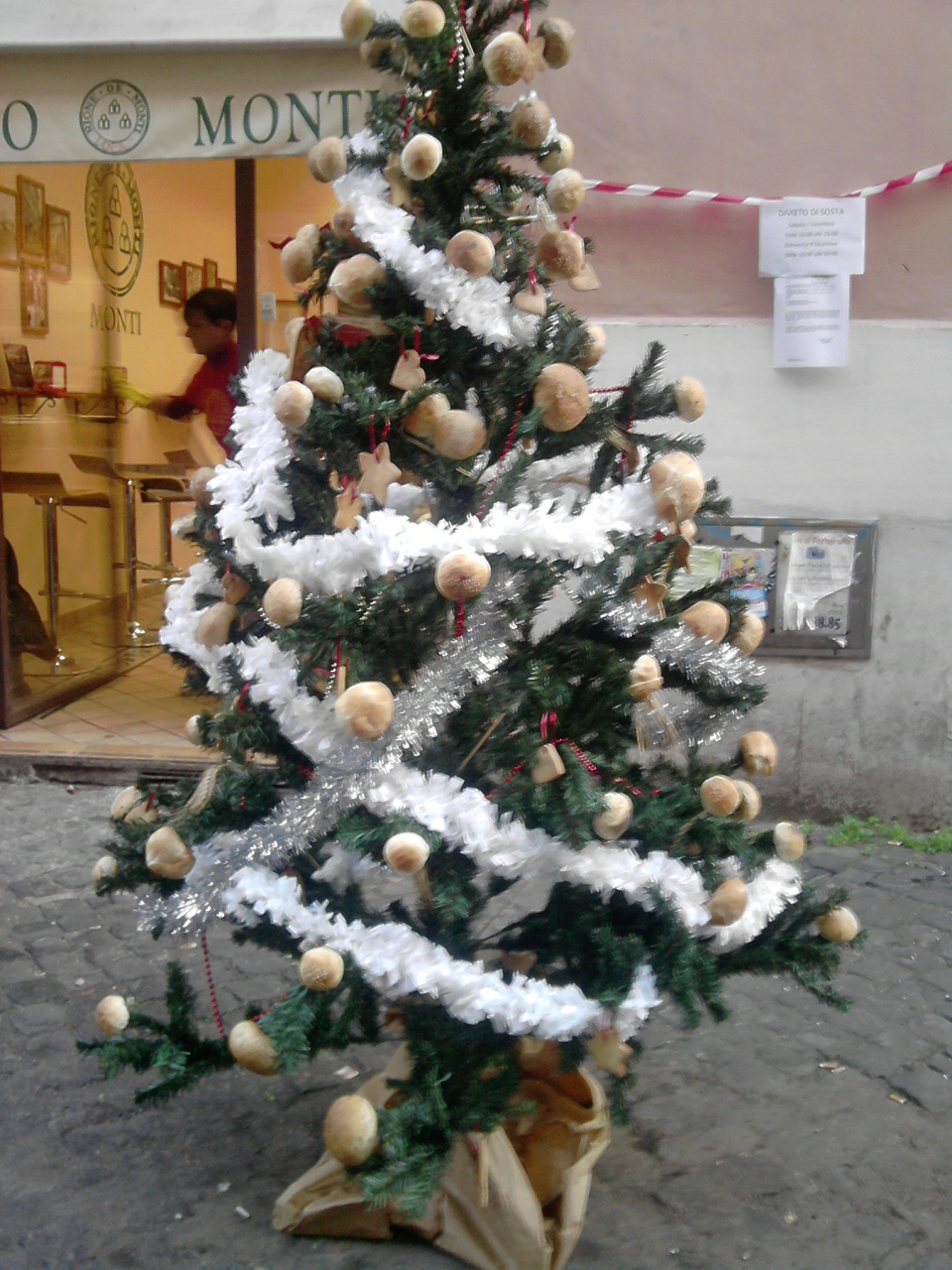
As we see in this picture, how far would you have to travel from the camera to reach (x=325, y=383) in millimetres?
2123

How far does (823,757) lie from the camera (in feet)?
16.0

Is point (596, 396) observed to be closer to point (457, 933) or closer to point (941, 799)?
point (457, 933)

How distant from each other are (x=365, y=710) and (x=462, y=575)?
272mm

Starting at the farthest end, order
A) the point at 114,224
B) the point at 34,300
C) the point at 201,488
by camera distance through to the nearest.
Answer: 1. the point at 114,224
2. the point at 34,300
3. the point at 201,488

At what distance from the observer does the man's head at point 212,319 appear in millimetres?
5469

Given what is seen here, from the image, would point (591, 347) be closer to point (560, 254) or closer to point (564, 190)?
point (560, 254)

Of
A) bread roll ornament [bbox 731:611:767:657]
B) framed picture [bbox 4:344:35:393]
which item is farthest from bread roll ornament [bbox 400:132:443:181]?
framed picture [bbox 4:344:35:393]

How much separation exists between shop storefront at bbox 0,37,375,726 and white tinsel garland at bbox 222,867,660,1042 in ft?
7.36

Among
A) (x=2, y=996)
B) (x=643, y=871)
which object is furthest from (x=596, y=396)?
(x=2, y=996)

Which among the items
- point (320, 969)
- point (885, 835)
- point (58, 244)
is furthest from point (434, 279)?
point (58, 244)

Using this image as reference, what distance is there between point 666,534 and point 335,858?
2.90 ft

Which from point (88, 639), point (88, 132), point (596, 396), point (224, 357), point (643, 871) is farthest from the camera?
point (88, 639)

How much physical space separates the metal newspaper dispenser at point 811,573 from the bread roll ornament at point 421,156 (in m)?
2.90

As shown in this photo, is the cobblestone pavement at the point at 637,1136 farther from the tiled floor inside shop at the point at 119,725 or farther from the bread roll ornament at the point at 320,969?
the tiled floor inside shop at the point at 119,725
